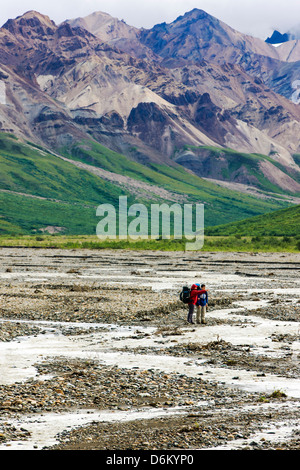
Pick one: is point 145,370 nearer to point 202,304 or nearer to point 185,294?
point 185,294

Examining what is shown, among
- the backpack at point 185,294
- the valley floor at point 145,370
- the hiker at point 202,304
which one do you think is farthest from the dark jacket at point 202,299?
the valley floor at point 145,370

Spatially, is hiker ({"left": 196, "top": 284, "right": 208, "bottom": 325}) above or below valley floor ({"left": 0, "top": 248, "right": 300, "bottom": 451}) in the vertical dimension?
above

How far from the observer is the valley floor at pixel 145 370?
15.1m

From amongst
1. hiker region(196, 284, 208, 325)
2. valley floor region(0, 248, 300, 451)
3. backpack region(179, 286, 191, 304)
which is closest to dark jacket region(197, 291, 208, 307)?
hiker region(196, 284, 208, 325)

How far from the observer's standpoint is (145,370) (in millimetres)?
22344

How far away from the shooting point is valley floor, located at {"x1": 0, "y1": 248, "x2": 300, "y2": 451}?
1510 centimetres

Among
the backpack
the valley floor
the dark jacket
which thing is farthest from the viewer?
the dark jacket

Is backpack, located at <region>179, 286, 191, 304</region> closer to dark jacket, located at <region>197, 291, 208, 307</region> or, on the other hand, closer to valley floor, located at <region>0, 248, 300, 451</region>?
dark jacket, located at <region>197, 291, 208, 307</region>

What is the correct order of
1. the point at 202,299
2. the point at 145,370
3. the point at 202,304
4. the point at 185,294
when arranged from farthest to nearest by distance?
the point at 202,304, the point at 202,299, the point at 185,294, the point at 145,370

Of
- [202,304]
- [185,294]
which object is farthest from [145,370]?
[202,304]

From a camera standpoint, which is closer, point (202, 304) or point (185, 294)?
point (185, 294)

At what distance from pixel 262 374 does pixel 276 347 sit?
5.61 m

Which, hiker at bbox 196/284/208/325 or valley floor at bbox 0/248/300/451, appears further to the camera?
hiker at bbox 196/284/208/325

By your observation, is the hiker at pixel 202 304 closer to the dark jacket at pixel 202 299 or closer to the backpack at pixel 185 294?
the dark jacket at pixel 202 299
